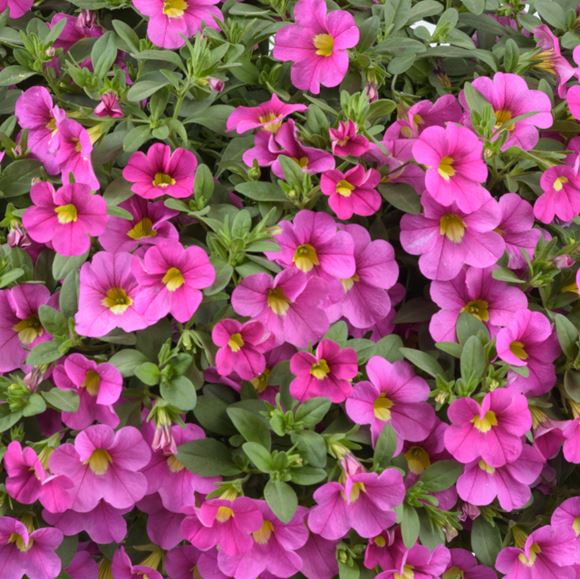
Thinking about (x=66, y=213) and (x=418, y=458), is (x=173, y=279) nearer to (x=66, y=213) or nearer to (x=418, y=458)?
(x=66, y=213)

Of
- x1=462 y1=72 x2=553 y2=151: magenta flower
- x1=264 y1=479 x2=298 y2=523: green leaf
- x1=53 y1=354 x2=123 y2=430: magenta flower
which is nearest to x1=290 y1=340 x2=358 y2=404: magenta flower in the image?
x1=264 y1=479 x2=298 y2=523: green leaf

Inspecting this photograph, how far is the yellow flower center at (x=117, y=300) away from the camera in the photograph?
1.20 m

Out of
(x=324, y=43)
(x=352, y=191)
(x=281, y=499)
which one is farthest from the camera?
Answer: (x=324, y=43)

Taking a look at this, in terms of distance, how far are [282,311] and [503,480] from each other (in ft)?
1.18

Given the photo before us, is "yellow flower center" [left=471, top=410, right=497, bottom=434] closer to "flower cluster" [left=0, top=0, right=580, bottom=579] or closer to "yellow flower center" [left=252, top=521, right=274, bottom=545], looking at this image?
"flower cluster" [left=0, top=0, right=580, bottom=579]

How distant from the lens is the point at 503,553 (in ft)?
4.27

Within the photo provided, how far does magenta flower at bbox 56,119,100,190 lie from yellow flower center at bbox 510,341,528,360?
1.82 ft

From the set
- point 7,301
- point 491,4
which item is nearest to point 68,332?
point 7,301

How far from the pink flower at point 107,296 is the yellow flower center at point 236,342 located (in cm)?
10

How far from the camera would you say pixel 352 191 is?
1.27 meters

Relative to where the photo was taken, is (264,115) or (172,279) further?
(264,115)

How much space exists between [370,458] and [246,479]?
0.52 ft

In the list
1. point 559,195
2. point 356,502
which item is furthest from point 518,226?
point 356,502

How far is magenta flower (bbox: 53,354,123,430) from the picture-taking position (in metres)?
1.16
